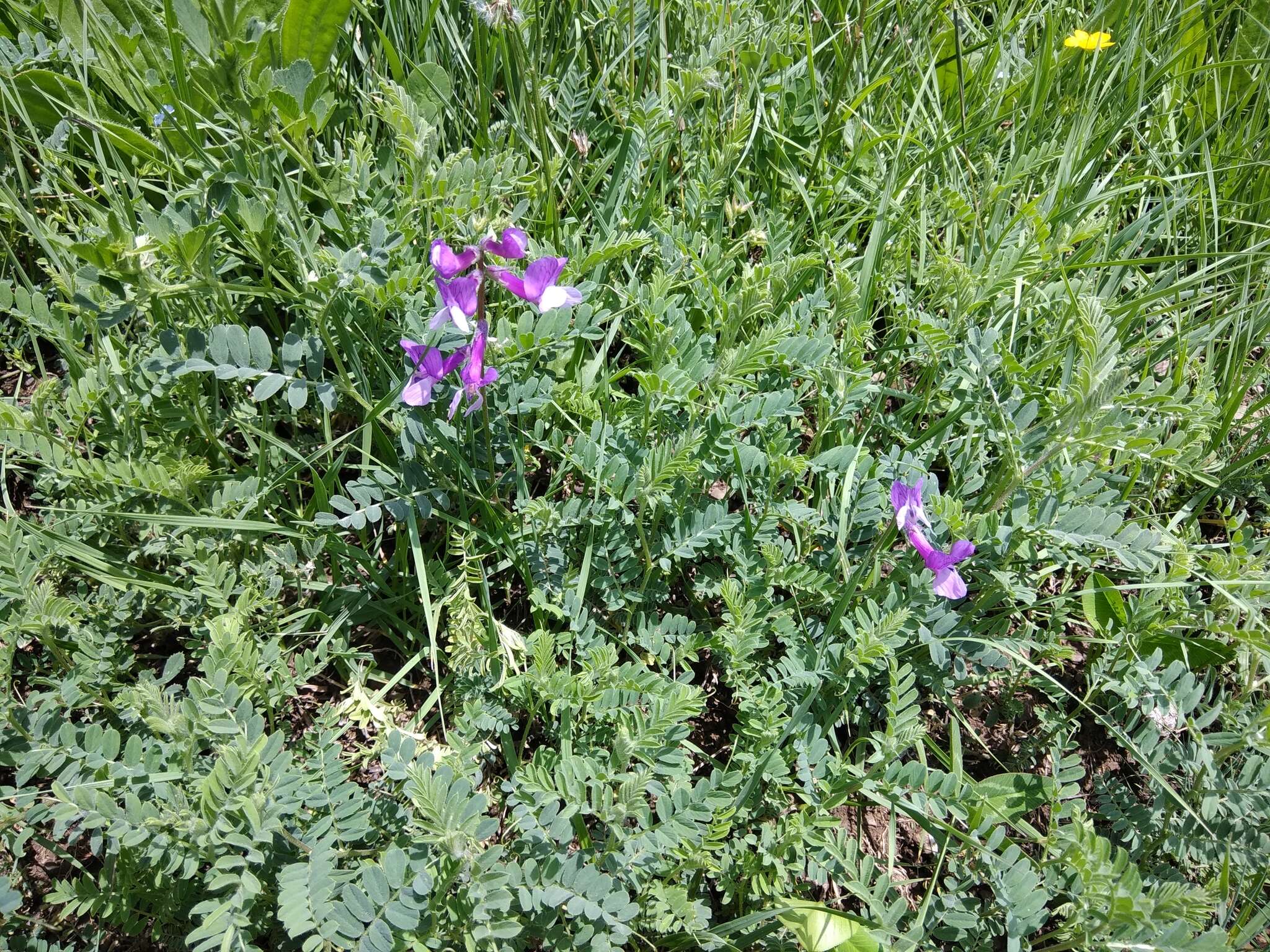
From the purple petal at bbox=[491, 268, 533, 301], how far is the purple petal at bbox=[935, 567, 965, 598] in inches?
39.3

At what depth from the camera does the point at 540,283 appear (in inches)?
69.9

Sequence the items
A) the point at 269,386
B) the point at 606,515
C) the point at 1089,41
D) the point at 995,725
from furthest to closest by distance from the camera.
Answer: the point at 1089,41, the point at 995,725, the point at 606,515, the point at 269,386

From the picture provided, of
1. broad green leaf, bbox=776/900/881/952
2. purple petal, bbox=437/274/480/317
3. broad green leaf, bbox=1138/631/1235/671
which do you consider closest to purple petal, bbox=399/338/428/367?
purple petal, bbox=437/274/480/317

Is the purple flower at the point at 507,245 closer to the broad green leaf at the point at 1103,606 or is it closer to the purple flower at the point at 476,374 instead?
the purple flower at the point at 476,374

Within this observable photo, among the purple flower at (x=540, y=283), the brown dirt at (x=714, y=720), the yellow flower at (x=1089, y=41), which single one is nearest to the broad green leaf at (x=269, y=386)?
the purple flower at (x=540, y=283)

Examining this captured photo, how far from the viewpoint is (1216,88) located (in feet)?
8.76

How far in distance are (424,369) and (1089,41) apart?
7.27ft

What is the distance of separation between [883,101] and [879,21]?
39 centimetres

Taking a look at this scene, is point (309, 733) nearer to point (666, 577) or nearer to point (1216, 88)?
point (666, 577)

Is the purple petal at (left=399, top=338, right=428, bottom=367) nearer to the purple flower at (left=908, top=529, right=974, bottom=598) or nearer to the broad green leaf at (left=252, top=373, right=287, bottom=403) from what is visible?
the broad green leaf at (left=252, top=373, right=287, bottom=403)

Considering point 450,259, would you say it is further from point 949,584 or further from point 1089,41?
point 1089,41

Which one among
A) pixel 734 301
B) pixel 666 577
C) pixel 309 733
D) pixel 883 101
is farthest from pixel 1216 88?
pixel 309 733

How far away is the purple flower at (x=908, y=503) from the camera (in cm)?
183

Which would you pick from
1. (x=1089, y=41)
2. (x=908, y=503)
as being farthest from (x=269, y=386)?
(x=1089, y=41)
